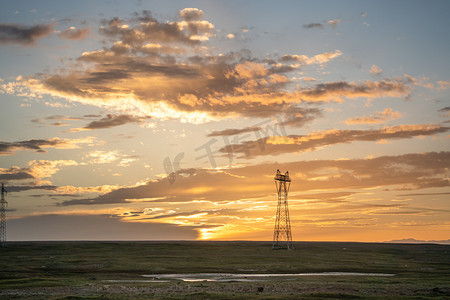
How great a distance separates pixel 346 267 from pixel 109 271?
53.3m

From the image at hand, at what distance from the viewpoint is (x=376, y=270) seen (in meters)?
94.7

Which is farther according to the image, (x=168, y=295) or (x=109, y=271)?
(x=109, y=271)

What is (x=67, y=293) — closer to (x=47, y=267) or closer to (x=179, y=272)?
(x=179, y=272)

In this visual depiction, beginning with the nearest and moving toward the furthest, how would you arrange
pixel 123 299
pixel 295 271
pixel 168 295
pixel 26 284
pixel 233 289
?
1. pixel 123 299
2. pixel 168 295
3. pixel 233 289
4. pixel 26 284
5. pixel 295 271

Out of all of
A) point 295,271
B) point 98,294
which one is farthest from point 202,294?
point 295,271

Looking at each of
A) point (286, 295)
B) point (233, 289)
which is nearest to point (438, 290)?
point (286, 295)

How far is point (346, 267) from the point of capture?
99.8m

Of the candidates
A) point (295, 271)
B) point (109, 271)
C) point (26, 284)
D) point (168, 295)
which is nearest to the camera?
point (168, 295)

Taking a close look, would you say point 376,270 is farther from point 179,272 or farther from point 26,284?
point 26,284

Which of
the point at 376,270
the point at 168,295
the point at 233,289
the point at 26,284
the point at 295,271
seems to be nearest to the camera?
the point at 168,295

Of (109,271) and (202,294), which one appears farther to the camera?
(109,271)

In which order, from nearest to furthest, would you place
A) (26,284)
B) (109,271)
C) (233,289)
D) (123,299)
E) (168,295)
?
(123,299), (168,295), (233,289), (26,284), (109,271)

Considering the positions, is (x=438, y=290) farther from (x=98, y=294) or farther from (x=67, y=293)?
(x=67, y=293)

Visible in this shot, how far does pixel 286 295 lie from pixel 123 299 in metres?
17.4
